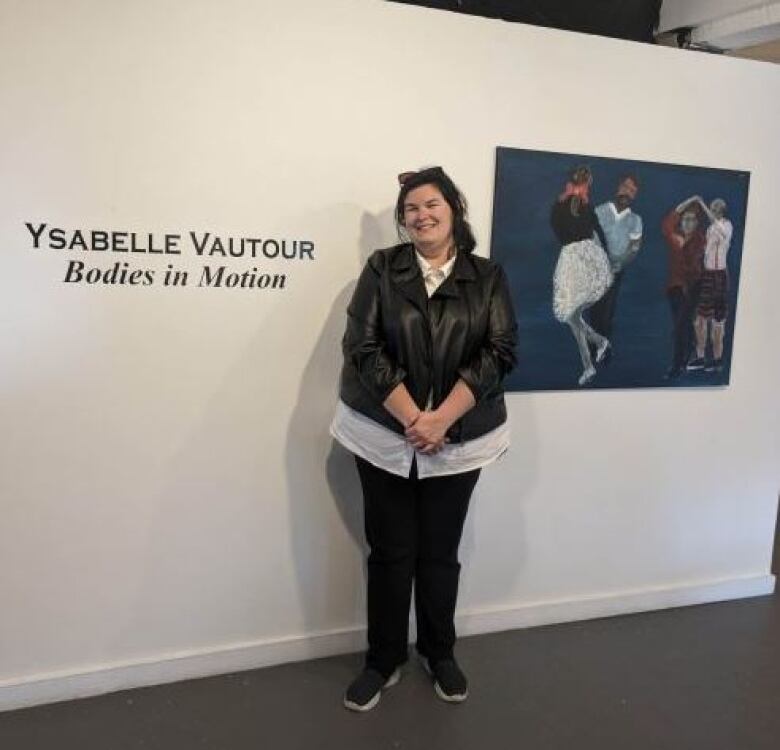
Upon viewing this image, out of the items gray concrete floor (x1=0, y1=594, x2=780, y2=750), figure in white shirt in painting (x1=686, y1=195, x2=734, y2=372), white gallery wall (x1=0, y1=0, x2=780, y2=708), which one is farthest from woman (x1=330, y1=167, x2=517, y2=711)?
figure in white shirt in painting (x1=686, y1=195, x2=734, y2=372)

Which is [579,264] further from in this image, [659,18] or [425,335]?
[659,18]

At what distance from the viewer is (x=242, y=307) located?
2.16 meters

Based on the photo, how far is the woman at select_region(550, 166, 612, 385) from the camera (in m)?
2.43

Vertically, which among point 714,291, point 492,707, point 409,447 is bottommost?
point 492,707

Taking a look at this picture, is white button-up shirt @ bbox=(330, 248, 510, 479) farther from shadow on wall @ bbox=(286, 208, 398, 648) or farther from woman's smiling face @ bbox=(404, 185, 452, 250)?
shadow on wall @ bbox=(286, 208, 398, 648)

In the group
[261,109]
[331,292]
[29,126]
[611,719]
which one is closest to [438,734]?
[611,719]

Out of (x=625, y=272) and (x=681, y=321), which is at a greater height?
(x=625, y=272)

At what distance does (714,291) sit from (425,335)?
135 centimetres

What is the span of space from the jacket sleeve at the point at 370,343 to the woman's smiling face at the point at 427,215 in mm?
147

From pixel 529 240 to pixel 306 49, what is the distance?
3.03ft

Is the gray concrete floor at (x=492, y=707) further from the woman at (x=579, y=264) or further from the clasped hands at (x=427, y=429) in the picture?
the woman at (x=579, y=264)

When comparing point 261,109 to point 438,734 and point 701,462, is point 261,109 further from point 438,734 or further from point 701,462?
point 701,462

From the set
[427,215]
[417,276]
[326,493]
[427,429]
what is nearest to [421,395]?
[427,429]

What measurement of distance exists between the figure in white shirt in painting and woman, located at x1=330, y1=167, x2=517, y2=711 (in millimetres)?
1022
